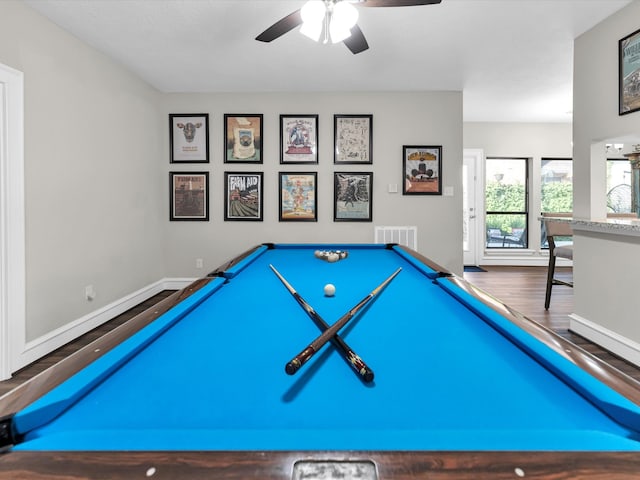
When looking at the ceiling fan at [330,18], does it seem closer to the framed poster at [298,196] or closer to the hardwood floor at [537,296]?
the framed poster at [298,196]

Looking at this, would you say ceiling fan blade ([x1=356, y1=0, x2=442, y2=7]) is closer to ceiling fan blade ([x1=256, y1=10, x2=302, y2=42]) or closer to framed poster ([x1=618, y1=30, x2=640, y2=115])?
ceiling fan blade ([x1=256, y1=10, x2=302, y2=42])

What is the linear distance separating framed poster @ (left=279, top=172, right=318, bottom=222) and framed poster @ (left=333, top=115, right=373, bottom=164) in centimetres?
42

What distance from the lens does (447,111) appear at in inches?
176

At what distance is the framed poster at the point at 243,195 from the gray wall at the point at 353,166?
0.24 feet

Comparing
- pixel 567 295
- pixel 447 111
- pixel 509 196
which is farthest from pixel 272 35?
pixel 509 196

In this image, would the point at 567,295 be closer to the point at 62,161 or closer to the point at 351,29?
the point at 351,29

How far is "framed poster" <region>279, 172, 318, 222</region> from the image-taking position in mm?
4531

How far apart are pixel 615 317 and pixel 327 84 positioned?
3477mm

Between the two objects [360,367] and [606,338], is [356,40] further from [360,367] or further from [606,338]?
[606,338]

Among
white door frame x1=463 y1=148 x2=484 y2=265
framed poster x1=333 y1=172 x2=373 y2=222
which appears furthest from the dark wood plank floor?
framed poster x1=333 y1=172 x2=373 y2=222

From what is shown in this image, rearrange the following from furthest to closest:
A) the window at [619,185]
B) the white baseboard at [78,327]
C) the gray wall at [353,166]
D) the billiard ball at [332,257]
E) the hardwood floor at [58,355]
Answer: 1. the window at [619,185]
2. the gray wall at [353,166]
3. the white baseboard at [78,327]
4. the billiard ball at [332,257]
5. the hardwood floor at [58,355]

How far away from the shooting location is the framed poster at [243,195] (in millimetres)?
4559

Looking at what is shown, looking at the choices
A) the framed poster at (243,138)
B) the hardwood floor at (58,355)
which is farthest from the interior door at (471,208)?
the hardwood floor at (58,355)

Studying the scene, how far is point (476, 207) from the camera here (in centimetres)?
652
